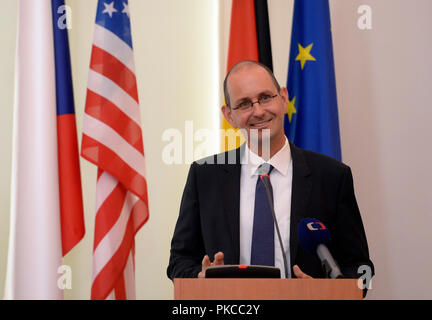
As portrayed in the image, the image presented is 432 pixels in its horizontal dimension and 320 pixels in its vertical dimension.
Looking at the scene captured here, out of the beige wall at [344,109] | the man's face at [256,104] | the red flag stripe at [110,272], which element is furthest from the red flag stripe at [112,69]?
the man's face at [256,104]

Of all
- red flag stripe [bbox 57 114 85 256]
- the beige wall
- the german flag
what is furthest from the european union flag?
red flag stripe [bbox 57 114 85 256]

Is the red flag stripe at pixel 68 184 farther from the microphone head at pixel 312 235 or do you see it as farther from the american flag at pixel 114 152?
the microphone head at pixel 312 235

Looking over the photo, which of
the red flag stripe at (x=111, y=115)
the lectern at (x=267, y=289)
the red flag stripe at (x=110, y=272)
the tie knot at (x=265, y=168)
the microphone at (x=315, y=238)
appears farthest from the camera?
the red flag stripe at (x=111, y=115)

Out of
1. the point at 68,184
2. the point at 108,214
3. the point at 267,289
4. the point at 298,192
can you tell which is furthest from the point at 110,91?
the point at 267,289

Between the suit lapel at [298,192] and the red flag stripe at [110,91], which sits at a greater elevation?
the red flag stripe at [110,91]

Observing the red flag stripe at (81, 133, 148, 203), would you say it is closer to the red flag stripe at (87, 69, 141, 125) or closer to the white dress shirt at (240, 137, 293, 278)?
the red flag stripe at (87, 69, 141, 125)

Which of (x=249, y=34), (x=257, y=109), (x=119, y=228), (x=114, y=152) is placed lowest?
(x=119, y=228)

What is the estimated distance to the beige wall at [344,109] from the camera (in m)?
3.53

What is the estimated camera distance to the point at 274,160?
2.18 metres

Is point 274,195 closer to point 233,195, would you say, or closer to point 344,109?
point 233,195

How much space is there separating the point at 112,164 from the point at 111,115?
0.97 feet

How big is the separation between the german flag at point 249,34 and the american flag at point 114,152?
798 millimetres

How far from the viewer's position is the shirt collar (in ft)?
7.09
